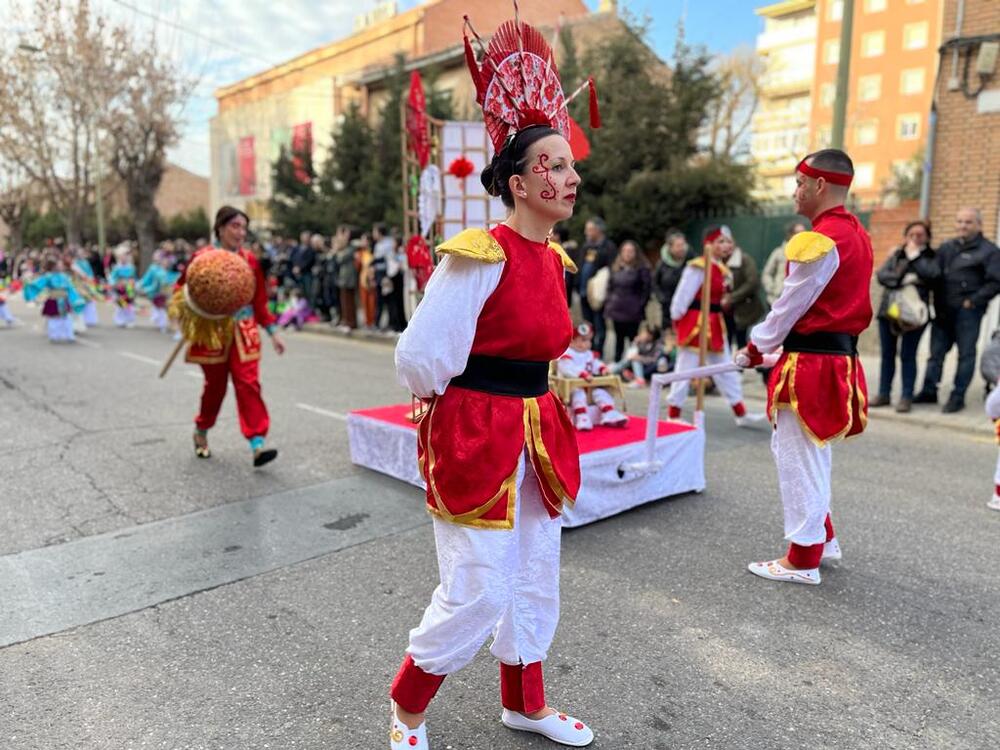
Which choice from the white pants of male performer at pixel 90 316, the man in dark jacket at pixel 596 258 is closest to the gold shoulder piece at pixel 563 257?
the man in dark jacket at pixel 596 258

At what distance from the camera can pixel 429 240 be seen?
22.7 feet

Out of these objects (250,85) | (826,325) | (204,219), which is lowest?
(826,325)

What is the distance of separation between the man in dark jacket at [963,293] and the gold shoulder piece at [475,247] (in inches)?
283

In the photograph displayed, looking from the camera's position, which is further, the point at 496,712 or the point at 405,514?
the point at 405,514

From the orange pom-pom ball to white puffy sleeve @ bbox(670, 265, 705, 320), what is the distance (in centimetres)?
373

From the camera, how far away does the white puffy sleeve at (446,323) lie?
212cm

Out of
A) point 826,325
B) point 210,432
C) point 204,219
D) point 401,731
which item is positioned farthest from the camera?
point 204,219

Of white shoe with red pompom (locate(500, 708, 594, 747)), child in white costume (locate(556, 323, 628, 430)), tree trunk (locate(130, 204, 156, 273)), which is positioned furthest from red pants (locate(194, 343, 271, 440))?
tree trunk (locate(130, 204, 156, 273))

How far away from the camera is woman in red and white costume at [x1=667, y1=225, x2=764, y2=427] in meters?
6.76

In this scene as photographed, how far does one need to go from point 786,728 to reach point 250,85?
36928 mm

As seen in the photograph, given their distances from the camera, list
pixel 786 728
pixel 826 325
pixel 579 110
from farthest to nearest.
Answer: pixel 579 110 → pixel 826 325 → pixel 786 728

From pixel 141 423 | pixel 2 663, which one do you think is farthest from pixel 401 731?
pixel 141 423

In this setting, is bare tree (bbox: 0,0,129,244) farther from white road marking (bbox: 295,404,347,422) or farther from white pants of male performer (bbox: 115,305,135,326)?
white road marking (bbox: 295,404,347,422)

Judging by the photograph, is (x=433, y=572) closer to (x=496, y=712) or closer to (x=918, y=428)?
(x=496, y=712)
